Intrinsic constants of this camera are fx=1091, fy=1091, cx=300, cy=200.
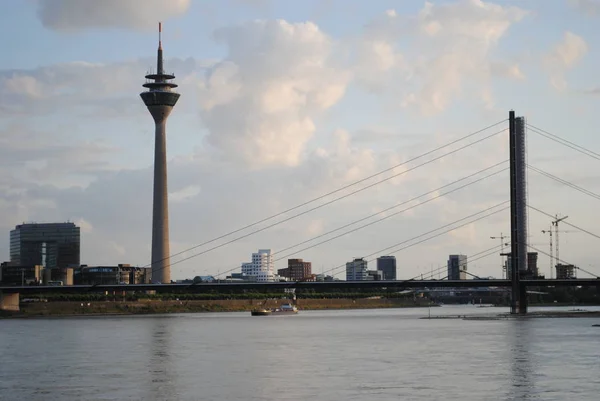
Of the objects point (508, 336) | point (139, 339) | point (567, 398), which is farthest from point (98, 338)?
point (567, 398)

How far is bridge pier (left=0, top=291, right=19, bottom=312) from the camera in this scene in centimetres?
15175

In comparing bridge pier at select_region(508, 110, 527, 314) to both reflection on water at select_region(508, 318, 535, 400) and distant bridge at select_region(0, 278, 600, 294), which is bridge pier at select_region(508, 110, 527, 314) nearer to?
distant bridge at select_region(0, 278, 600, 294)

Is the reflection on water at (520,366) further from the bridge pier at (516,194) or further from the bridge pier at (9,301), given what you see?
the bridge pier at (9,301)

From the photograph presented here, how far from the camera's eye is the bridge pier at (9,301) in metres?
152

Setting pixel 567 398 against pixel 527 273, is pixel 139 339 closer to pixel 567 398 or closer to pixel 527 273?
pixel 567 398

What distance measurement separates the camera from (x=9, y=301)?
510 ft

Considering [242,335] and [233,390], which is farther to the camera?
[242,335]

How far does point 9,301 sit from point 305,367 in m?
110

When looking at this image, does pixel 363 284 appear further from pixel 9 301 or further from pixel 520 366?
pixel 520 366

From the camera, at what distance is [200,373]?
51188mm

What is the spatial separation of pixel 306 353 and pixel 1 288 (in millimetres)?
94570

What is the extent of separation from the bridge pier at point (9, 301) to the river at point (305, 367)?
225 feet

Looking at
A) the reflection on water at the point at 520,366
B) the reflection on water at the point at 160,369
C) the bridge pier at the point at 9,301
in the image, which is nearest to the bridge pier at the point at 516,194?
the reflection on water at the point at 520,366

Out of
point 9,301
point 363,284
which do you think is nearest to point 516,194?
point 363,284
